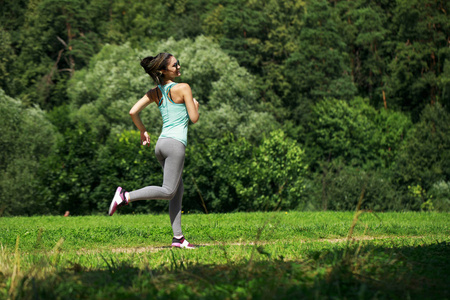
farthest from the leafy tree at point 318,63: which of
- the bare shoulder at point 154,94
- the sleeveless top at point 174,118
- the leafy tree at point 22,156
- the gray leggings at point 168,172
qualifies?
the gray leggings at point 168,172

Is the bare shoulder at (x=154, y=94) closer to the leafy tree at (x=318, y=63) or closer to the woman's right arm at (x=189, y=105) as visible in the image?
the woman's right arm at (x=189, y=105)

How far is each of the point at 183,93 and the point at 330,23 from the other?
121 feet

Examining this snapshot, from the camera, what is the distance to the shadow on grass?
11.4ft

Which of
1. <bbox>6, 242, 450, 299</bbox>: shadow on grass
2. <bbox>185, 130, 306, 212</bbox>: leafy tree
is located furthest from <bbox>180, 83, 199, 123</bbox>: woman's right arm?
<bbox>185, 130, 306, 212</bbox>: leafy tree

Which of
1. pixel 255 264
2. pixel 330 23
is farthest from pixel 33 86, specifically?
pixel 255 264

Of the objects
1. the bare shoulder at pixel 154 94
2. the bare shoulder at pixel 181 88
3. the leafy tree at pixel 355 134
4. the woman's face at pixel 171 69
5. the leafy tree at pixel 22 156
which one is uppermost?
→ the woman's face at pixel 171 69

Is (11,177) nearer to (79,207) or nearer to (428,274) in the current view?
(79,207)

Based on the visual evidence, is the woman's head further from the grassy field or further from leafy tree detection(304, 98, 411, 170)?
leafy tree detection(304, 98, 411, 170)

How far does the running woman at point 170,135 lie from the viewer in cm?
616

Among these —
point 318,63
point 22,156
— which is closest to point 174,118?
point 22,156

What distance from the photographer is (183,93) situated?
246 inches

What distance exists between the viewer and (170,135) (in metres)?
6.28

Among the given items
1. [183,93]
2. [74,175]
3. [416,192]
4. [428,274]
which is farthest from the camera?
[416,192]

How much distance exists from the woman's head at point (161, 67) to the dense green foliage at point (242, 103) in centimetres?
1540
